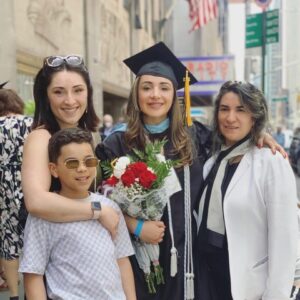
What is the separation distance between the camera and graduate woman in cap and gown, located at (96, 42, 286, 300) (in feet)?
7.62

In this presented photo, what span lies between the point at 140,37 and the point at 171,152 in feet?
59.3

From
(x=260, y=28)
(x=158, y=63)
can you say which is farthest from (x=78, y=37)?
(x=158, y=63)

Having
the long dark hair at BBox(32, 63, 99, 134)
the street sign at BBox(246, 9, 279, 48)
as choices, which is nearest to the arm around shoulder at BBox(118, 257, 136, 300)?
the long dark hair at BBox(32, 63, 99, 134)

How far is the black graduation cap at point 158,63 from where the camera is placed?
254cm

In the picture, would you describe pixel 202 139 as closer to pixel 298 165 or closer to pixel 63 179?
pixel 63 179

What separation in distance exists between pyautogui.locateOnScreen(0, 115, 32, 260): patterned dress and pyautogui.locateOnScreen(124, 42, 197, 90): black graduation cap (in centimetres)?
163

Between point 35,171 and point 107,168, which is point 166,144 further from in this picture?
point 35,171

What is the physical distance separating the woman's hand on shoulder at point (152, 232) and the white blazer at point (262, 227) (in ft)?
1.07

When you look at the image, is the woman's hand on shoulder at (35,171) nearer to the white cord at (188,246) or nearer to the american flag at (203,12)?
the white cord at (188,246)

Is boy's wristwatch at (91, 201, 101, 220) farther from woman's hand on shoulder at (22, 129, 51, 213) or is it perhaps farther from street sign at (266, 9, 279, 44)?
street sign at (266, 9, 279, 44)

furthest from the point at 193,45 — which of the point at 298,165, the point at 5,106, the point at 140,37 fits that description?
the point at 5,106

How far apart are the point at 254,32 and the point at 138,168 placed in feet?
29.6

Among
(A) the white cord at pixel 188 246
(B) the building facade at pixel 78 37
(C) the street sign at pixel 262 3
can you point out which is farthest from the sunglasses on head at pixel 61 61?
(C) the street sign at pixel 262 3

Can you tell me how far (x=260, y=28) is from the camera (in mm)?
10203
